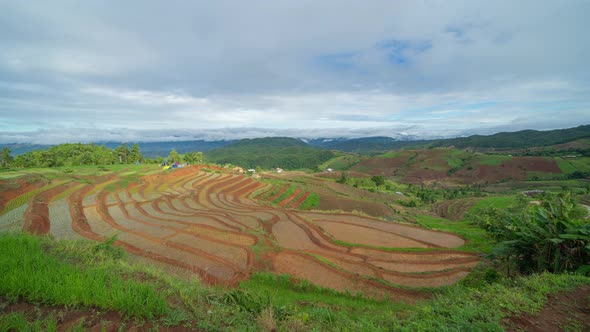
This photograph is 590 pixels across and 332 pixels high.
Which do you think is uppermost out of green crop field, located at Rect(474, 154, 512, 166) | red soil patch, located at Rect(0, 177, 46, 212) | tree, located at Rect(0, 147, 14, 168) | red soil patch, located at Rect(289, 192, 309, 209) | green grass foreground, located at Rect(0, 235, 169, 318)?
tree, located at Rect(0, 147, 14, 168)

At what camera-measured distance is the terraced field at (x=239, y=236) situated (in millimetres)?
13070

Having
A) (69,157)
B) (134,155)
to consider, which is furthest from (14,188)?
(134,155)

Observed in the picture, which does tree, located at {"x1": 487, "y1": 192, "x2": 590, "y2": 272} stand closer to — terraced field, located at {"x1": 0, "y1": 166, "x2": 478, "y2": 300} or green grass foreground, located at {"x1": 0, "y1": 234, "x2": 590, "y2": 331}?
green grass foreground, located at {"x1": 0, "y1": 234, "x2": 590, "y2": 331}

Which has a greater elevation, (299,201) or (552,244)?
(552,244)

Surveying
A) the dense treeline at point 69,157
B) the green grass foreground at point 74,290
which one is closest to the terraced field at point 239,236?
the green grass foreground at point 74,290

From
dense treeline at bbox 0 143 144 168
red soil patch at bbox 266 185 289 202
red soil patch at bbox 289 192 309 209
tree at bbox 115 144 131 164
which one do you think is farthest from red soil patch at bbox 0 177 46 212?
tree at bbox 115 144 131 164

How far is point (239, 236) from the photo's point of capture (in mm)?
18297

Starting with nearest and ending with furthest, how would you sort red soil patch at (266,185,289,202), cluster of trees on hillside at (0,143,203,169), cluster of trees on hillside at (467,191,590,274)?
cluster of trees on hillside at (467,191,590,274)
red soil patch at (266,185,289,202)
cluster of trees on hillside at (0,143,203,169)

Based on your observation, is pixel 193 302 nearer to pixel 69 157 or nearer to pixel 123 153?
pixel 69 157

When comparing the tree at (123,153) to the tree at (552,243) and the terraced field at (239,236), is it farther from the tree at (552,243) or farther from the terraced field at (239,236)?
the tree at (552,243)

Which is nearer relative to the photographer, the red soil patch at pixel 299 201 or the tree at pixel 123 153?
the red soil patch at pixel 299 201

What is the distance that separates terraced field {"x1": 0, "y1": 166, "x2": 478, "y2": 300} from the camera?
1307 centimetres

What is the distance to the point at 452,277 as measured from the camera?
13086 mm

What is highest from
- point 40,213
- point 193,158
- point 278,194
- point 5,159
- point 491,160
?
point 5,159
